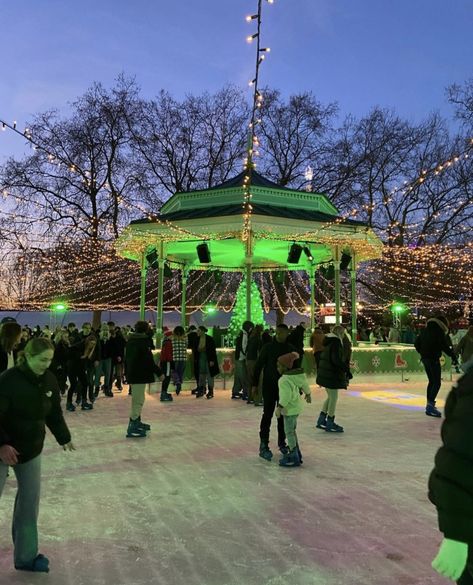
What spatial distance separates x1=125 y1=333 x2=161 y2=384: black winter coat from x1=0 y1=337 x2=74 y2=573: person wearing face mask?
3999 mm

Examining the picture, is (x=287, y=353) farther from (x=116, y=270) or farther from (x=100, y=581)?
(x=116, y=270)

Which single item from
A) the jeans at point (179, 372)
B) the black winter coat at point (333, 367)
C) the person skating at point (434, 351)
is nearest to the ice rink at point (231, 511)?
the black winter coat at point (333, 367)

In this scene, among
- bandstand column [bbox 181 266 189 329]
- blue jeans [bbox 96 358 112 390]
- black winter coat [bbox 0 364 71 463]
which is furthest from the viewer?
bandstand column [bbox 181 266 189 329]

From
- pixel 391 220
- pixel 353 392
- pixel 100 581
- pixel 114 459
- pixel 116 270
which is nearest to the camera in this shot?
pixel 100 581

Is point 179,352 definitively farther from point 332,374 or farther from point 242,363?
point 332,374

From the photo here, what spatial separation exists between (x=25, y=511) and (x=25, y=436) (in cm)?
46

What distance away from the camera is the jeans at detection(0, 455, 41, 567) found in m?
3.07

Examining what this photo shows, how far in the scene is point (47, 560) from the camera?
10.2 ft

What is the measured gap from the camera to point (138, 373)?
23.6 ft

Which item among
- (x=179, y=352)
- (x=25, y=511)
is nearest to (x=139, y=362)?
(x=179, y=352)

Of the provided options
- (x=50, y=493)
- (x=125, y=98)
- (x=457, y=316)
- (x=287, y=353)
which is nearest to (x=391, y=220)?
(x=457, y=316)

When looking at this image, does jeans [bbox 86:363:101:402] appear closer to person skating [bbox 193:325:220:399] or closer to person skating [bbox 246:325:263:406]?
person skating [bbox 193:325:220:399]

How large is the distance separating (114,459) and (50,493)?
1270 mm

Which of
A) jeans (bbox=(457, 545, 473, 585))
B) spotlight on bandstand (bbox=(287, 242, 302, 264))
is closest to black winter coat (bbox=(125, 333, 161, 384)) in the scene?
jeans (bbox=(457, 545, 473, 585))
